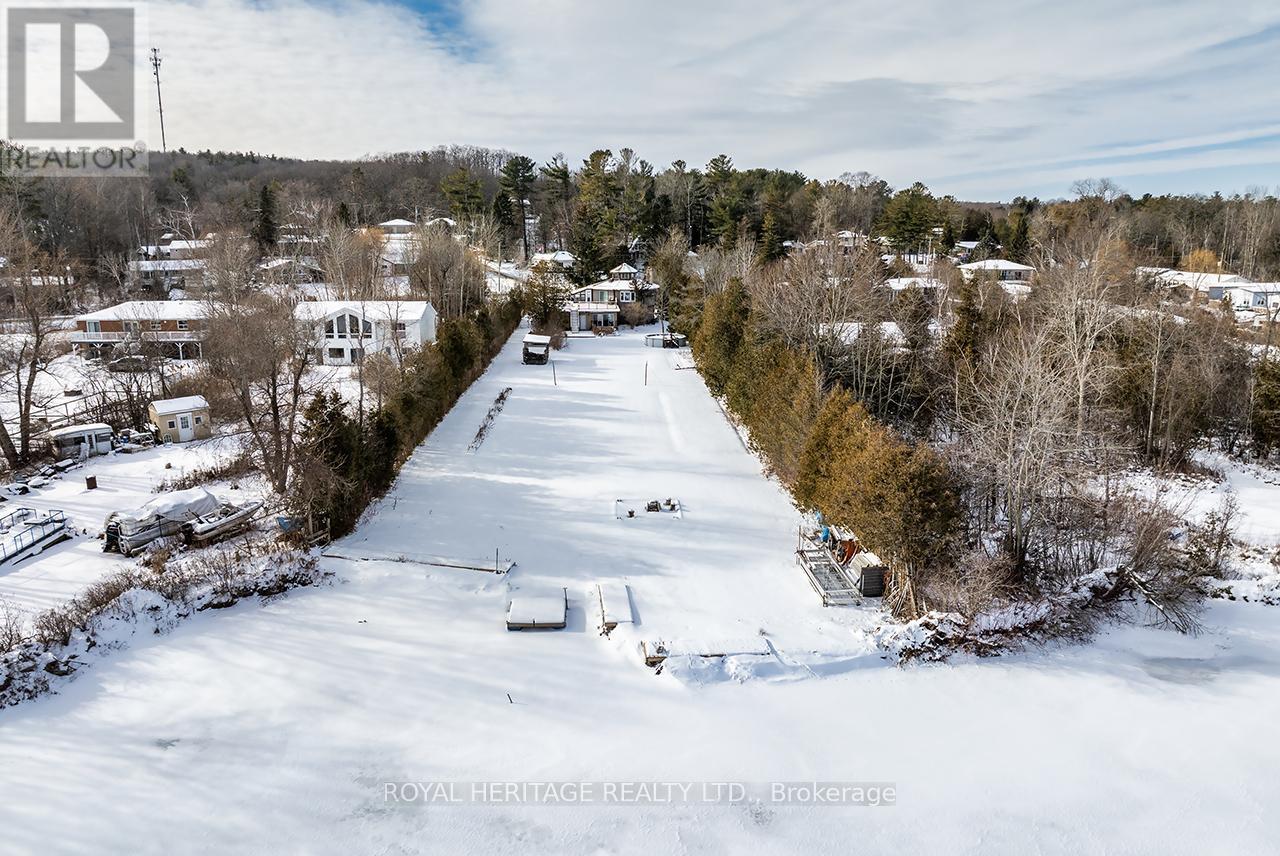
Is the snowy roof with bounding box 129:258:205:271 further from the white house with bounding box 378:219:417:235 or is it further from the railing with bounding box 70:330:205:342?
the white house with bounding box 378:219:417:235

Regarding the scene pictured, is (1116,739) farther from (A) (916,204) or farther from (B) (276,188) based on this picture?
(B) (276,188)

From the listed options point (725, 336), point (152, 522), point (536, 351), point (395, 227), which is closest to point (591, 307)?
point (536, 351)

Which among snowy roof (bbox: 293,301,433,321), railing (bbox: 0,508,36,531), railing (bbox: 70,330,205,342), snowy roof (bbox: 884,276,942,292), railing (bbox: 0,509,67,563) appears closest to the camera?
railing (bbox: 0,509,67,563)

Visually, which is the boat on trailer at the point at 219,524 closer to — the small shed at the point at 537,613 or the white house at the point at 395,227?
the small shed at the point at 537,613

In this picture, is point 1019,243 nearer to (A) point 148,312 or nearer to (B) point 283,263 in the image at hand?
(B) point 283,263

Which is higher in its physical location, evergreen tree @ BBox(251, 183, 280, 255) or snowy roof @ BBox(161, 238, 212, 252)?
evergreen tree @ BBox(251, 183, 280, 255)

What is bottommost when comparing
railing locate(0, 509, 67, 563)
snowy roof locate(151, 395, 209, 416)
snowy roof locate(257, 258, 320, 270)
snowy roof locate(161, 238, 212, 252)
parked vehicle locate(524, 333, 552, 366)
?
railing locate(0, 509, 67, 563)

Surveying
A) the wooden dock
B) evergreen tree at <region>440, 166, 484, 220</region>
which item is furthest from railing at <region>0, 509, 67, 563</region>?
evergreen tree at <region>440, 166, 484, 220</region>
